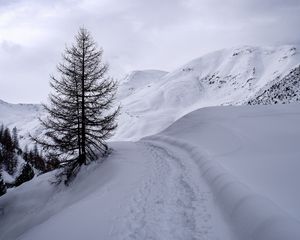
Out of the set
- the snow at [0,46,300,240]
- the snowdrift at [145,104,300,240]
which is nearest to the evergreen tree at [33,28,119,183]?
the snow at [0,46,300,240]

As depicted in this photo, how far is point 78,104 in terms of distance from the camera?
62.6 ft

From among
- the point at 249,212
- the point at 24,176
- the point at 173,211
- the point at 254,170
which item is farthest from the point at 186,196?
the point at 24,176

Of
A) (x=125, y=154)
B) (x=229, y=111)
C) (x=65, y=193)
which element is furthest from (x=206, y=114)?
(x=65, y=193)

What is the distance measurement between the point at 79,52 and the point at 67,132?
17.6 ft

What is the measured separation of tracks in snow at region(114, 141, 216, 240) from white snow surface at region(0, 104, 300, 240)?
0.03 m

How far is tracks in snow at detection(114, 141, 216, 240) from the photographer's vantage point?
735cm

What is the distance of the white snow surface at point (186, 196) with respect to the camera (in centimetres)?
729

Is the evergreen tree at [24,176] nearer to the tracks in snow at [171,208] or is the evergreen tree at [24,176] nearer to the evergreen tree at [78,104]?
the evergreen tree at [78,104]

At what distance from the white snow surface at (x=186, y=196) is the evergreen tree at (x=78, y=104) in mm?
1890

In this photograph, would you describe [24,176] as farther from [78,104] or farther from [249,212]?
[249,212]

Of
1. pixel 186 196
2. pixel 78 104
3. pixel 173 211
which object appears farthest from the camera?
pixel 78 104

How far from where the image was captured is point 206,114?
102 feet

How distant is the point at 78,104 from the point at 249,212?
1412 centimetres

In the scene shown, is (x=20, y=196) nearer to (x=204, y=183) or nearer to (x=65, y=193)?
(x=65, y=193)
